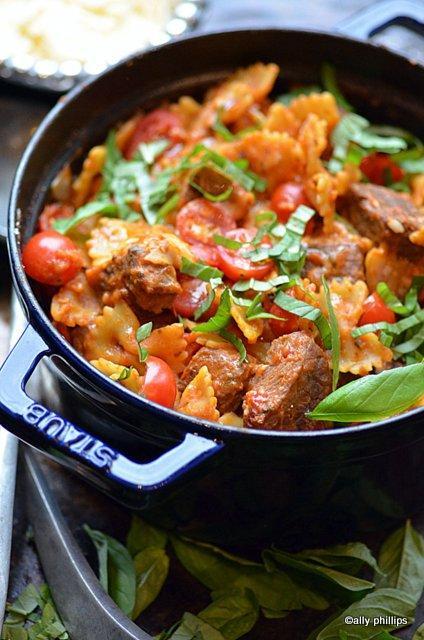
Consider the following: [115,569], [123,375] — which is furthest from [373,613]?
[123,375]

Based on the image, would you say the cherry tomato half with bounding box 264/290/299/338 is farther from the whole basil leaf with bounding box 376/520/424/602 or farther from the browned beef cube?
the whole basil leaf with bounding box 376/520/424/602

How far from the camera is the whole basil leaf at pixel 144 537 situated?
276 cm

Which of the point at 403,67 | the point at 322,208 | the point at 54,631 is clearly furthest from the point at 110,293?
the point at 403,67

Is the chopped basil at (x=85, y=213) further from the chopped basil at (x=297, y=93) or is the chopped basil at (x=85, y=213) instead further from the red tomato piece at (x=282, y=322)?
the chopped basil at (x=297, y=93)

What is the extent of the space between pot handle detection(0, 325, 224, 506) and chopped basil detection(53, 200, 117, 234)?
669 mm

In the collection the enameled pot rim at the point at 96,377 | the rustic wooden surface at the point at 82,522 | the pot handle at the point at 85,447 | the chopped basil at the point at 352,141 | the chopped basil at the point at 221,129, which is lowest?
the rustic wooden surface at the point at 82,522

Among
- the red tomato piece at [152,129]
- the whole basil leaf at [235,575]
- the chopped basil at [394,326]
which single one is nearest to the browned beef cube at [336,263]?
the chopped basil at [394,326]

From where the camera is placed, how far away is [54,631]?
261 cm

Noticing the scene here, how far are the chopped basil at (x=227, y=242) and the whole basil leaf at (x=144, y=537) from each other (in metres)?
0.90

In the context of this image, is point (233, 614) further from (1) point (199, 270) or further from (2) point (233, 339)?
(1) point (199, 270)

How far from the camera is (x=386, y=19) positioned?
3.40 meters

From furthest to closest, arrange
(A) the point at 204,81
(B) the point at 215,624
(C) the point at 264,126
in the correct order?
(A) the point at 204,81 → (C) the point at 264,126 → (B) the point at 215,624

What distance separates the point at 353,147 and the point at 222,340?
95 cm

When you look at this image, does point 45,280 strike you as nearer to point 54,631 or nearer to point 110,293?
point 110,293
